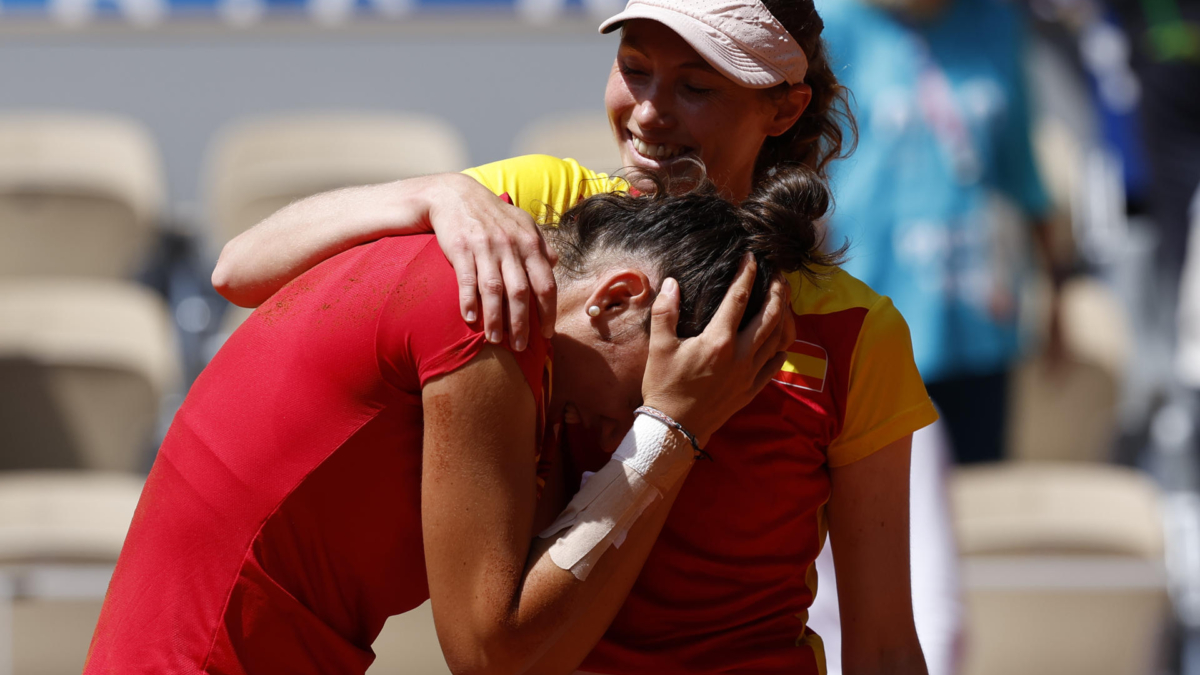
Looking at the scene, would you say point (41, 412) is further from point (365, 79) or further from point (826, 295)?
point (826, 295)

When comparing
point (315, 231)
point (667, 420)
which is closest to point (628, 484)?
point (667, 420)

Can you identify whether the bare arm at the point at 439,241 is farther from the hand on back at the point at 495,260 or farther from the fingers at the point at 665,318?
the fingers at the point at 665,318

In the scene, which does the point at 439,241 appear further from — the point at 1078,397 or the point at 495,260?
the point at 1078,397

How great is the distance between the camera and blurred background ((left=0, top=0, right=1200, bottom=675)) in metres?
3.11

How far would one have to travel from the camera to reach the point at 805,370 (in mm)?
1521

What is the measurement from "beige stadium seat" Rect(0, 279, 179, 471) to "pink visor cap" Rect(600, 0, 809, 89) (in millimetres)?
2548

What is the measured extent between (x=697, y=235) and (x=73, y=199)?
3.39 m

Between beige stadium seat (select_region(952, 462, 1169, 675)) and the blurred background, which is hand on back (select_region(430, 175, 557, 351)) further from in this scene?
beige stadium seat (select_region(952, 462, 1169, 675))

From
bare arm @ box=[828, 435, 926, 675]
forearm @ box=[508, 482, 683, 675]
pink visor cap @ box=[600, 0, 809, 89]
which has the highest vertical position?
pink visor cap @ box=[600, 0, 809, 89]

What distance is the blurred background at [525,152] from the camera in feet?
10.2

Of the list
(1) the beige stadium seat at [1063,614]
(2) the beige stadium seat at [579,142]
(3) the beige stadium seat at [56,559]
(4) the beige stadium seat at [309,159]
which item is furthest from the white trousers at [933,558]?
(4) the beige stadium seat at [309,159]

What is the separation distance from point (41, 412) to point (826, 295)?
284cm

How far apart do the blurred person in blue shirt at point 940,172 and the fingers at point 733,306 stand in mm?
1613

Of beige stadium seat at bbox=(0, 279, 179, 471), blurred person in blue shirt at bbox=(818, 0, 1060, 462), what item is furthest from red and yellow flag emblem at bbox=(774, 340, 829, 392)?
beige stadium seat at bbox=(0, 279, 179, 471)
